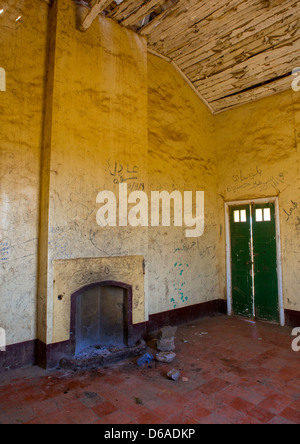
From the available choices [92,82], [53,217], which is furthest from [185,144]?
[53,217]

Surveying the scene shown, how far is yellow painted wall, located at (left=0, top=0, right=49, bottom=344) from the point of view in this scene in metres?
3.45

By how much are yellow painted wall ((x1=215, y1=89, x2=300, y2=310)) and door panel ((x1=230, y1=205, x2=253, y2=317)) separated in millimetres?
275

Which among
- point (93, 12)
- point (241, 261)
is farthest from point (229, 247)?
point (93, 12)

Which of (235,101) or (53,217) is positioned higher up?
(235,101)

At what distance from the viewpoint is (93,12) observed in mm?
3611

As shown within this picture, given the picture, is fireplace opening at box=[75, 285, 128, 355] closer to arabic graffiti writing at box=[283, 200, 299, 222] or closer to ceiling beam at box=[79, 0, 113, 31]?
arabic graffiti writing at box=[283, 200, 299, 222]

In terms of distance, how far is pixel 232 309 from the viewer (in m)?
5.96

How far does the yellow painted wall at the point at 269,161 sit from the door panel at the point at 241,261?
0.27 m

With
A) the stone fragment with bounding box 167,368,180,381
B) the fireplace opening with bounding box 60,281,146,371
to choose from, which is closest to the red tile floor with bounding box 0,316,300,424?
→ the stone fragment with bounding box 167,368,180,381

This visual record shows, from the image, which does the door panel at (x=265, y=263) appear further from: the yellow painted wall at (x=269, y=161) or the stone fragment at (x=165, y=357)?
the stone fragment at (x=165, y=357)

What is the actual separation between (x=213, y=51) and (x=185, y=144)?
1687 millimetres

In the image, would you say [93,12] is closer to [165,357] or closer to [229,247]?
[165,357]

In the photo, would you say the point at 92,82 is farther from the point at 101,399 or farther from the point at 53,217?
the point at 101,399

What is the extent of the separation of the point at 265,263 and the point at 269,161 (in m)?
1.99
